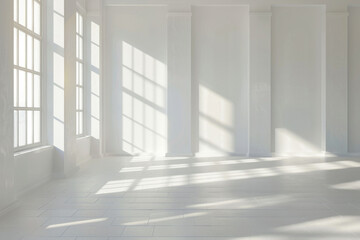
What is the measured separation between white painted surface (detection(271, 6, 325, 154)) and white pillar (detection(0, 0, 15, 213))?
9.43m

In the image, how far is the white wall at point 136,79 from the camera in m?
14.1

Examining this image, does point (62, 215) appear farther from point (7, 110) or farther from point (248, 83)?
point (248, 83)

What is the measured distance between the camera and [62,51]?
9578 millimetres

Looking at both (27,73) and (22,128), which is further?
(27,73)

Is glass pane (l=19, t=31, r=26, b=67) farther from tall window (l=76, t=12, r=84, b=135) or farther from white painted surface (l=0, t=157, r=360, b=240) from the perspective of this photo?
tall window (l=76, t=12, r=84, b=135)

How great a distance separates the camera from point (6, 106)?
6574 mm

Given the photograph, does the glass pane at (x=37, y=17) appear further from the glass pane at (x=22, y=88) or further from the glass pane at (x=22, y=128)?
the glass pane at (x=22, y=128)

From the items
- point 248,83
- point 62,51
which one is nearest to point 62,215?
point 62,51

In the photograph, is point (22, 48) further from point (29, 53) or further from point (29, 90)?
point (29, 90)

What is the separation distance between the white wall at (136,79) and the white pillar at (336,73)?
5.39 metres

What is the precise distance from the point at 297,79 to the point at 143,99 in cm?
516

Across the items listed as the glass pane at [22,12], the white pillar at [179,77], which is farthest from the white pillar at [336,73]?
the glass pane at [22,12]

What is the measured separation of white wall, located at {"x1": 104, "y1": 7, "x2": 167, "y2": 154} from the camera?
46.3 ft

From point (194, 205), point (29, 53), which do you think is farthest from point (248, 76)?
point (194, 205)
